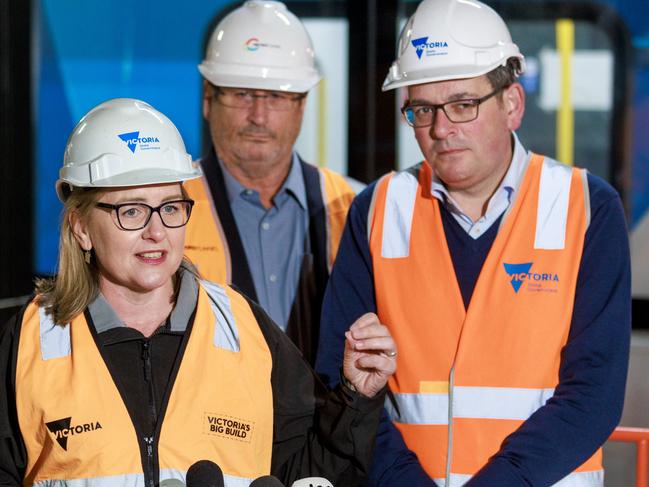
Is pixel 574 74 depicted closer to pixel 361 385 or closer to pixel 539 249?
pixel 539 249

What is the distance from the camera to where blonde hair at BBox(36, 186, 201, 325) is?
2395 mm

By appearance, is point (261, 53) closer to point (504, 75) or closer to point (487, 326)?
point (504, 75)

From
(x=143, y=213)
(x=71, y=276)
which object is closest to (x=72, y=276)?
(x=71, y=276)

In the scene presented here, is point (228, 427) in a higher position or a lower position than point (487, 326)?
lower

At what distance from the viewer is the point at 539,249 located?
260 cm

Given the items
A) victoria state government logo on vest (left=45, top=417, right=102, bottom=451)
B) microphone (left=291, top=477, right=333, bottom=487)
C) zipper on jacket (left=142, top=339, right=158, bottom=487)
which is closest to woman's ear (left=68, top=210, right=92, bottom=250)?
zipper on jacket (left=142, top=339, right=158, bottom=487)

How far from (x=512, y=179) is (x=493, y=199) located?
0.07 metres

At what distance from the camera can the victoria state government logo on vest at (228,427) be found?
7.62 feet

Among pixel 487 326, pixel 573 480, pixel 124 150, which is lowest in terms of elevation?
pixel 573 480

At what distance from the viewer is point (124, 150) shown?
94.3 inches

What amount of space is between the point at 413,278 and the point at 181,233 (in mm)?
620

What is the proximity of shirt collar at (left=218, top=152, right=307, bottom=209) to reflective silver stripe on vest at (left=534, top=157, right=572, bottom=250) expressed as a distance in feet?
3.30

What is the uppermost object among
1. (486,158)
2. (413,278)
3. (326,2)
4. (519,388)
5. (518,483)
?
(326,2)

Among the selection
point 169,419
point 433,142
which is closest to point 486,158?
point 433,142
